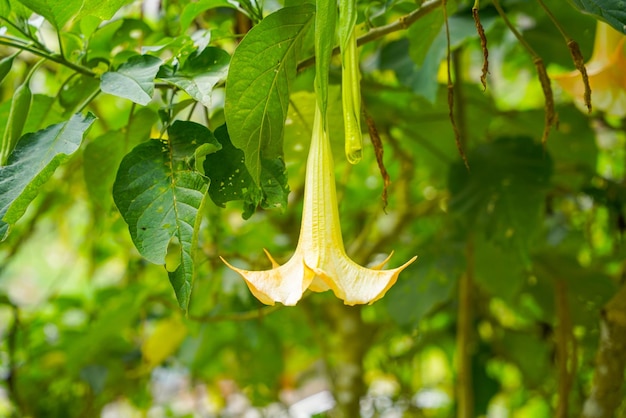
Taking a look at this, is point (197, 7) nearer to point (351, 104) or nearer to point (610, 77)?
point (351, 104)

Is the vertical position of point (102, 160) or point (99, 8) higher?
point (99, 8)

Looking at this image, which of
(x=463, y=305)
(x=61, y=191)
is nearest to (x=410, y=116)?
(x=463, y=305)

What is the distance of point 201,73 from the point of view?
0.47 metres

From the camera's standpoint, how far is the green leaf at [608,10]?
0.41 meters

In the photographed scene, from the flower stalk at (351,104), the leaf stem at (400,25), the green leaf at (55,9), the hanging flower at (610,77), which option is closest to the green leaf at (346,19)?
the flower stalk at (351,104)

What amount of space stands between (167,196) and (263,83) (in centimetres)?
10

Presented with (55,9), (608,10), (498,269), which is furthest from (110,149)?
(498,269)

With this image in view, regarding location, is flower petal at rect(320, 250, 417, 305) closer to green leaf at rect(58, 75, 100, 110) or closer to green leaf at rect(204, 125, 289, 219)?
green leaf at rect(204, 125, 289, 219)

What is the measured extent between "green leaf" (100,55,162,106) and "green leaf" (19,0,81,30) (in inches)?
2.5

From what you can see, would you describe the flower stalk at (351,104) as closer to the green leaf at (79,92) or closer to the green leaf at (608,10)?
the green leaf at (608,10)

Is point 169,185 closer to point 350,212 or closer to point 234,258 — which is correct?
point 234,258

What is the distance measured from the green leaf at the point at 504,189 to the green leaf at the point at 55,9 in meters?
0.52

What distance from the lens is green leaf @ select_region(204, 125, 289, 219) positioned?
474 millimetres

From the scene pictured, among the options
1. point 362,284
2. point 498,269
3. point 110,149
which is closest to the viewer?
point 362,284
